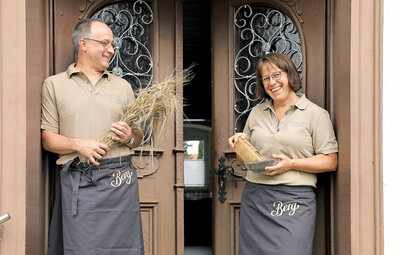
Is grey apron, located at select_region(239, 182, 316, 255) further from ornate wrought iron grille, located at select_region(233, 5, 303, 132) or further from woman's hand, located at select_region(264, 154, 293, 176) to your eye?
ornate wrought iron grille, located at select_region(233, 5, 303, 132)

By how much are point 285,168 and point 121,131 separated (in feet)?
3.38

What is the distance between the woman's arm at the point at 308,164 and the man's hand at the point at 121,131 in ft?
2.86

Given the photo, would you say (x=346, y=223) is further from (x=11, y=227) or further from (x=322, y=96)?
(x=11, y=227)

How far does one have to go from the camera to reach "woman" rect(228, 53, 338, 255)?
3291 mm

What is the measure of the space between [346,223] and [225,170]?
3.49 feet

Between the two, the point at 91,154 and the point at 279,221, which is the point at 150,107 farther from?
the point at 279,221

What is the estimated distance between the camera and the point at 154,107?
3.29 metres

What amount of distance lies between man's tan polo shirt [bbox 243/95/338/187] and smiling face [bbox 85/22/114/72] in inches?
44.0

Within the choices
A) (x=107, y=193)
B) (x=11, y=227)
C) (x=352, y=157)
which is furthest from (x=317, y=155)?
(x=11, y=227)

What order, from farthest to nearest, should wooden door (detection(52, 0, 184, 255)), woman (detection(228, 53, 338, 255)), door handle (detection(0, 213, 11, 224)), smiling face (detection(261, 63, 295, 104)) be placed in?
wooden door (detection(52, 0, 184, 255))
smiling face (detection(261, 63, 295, 104))
woman (detection(228, 53, 338, 255))
door handle (detection(0, 213, 11, 224))

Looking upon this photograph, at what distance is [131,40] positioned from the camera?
4.05m

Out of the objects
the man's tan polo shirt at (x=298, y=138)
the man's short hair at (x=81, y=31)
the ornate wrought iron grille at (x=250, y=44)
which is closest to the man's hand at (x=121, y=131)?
the man's short hair at (x=81, y=31)
